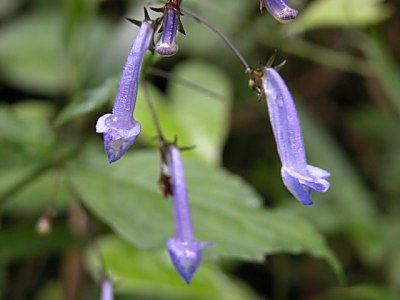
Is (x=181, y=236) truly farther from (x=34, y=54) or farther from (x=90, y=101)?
(x=34, y=54)

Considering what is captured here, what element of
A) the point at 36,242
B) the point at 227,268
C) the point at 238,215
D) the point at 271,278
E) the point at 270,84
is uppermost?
the point at 270,84

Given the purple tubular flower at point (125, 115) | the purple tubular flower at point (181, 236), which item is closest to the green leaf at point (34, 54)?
the purple tubular flower at point (181, 236)

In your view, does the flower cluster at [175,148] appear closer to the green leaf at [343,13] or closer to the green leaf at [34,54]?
the green leaf at [343,13]

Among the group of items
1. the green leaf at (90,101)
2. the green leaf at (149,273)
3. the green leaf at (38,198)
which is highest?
the green leaf at (90,101)

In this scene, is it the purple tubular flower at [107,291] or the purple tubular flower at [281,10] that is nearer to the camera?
the purple tubular flower at [281,10]

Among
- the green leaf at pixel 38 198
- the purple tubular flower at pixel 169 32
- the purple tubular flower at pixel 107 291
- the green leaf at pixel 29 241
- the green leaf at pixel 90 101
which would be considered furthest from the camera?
the green leaf at pixel 38 198

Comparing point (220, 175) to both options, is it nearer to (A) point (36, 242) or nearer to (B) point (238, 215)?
(B) point (238, 215)

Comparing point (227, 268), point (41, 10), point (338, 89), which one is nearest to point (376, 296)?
point (227, 268)
